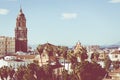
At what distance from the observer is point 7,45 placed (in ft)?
620

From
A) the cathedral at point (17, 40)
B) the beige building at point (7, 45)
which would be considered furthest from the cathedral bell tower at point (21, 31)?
the beige building at point (7, 45)

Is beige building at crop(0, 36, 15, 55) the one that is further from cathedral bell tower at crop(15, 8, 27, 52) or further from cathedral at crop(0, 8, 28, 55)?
cathedral bell tower at crop(15, 8, 27, 52)

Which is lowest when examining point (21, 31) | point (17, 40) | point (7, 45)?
point (7, 45)

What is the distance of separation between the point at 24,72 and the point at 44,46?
26.8 m

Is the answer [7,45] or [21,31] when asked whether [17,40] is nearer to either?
[21,31]

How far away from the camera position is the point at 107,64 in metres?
108

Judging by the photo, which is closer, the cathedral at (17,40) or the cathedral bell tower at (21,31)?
the cathedral bell tower at (21,31)

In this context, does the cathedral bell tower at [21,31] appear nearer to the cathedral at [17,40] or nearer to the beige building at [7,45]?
the cathedral at [17,40]

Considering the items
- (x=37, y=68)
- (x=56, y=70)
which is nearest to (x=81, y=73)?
(x=37, y=68)

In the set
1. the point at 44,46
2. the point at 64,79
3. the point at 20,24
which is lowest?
the point at 64,79

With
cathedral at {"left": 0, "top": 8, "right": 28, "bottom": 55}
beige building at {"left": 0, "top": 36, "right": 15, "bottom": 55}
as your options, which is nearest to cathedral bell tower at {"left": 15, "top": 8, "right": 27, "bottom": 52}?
cathedral at {"left": 0, "top": 8, "right": 28, "bottom": 55}

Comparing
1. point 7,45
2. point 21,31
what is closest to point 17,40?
point 21,31

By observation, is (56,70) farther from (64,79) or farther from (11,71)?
(64,79)

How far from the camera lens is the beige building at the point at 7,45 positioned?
611ft
